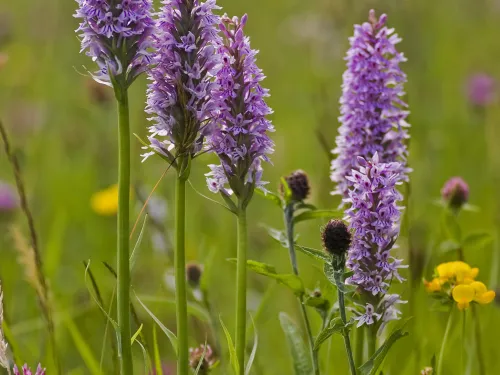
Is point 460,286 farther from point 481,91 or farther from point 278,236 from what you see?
point 481,91

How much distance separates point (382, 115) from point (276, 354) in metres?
1.84

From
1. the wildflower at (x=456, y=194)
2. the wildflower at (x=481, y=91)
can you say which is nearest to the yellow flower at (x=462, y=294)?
the wildflower at (x=456, y=194)

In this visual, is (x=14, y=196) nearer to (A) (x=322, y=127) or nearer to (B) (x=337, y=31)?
(A) (x=322, y=127)

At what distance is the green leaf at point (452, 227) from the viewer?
9.34 ft

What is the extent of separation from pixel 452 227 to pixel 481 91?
3559mm

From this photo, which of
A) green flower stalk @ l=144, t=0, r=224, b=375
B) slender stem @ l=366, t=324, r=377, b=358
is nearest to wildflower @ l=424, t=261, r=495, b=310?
→ slender stem @ l=366, t=324, r=377, b=358

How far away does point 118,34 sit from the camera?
6.17ft

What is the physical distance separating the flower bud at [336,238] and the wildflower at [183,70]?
1.33 ft

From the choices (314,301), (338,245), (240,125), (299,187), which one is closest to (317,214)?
(299,187)

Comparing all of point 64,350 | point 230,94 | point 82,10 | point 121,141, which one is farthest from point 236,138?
point 64,350

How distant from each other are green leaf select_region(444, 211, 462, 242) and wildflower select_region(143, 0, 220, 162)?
1.31m

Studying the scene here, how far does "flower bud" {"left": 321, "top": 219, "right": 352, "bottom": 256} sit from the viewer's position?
192 cm

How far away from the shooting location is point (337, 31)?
7.52 m

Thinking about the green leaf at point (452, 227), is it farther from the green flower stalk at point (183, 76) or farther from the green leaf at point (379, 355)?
the green flower stalk at point (183, 76)
